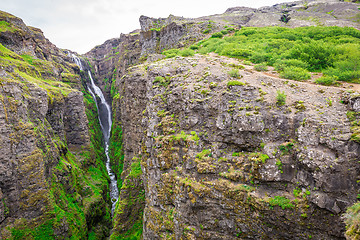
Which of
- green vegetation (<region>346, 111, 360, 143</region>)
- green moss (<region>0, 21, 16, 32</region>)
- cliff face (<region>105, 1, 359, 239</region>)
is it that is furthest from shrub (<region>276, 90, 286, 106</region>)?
green moss (<region>0, 21, 16, 32</region>)

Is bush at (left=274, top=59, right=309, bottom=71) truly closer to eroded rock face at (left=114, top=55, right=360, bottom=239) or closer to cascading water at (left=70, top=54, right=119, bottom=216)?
eroded rock face at (left=114, top=55, right=360, bottom=239)

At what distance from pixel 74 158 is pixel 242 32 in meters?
45.9

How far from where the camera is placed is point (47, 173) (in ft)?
92.3

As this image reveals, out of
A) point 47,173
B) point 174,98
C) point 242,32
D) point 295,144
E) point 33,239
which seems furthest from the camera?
point 242,32

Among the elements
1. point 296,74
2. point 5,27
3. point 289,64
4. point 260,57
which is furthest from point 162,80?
point 5,27

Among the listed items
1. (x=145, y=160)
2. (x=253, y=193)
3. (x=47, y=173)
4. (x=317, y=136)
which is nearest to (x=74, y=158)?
(x=47, y=173)

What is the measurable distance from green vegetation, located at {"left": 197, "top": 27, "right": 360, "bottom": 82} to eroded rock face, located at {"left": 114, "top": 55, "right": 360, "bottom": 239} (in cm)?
315

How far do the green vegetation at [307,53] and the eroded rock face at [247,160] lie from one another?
3.15m

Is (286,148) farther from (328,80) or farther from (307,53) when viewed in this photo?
(307,53)

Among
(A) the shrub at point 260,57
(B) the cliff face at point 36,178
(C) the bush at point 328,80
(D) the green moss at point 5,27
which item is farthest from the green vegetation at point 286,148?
(D) the green moss at point 5,27

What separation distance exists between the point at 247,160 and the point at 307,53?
1364 cm

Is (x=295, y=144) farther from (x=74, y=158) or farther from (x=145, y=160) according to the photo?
(x=74, y=158)

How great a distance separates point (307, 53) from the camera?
58.0 feet

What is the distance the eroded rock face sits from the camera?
9508mm
